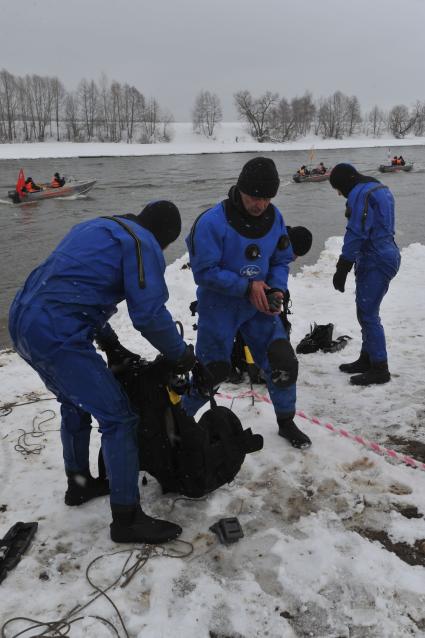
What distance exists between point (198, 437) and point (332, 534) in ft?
2.88

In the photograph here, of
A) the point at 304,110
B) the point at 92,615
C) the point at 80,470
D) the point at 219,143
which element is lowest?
the point at 92,615

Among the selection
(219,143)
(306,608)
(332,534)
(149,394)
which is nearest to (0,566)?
(149,394)

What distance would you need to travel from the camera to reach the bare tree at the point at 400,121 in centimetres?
9044

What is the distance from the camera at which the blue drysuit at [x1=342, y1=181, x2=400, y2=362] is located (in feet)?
13.7

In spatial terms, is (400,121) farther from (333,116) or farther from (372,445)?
(372,445)

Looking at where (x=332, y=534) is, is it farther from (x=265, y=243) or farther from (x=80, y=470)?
(x=265, y=243)

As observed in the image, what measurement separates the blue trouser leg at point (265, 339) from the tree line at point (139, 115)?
252 feet

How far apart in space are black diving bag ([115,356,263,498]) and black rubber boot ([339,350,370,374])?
2107 mm

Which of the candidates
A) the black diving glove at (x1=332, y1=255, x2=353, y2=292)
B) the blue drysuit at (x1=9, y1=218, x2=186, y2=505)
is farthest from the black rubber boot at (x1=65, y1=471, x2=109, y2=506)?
the black diving glove at (x1=332, y1=255, x2=353, y2=292)

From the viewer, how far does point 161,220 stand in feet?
8.50

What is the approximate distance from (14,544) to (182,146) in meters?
72.0

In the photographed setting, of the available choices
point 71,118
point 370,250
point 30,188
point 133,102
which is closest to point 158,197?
point 30,188

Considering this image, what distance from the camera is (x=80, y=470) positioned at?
9.45 feet

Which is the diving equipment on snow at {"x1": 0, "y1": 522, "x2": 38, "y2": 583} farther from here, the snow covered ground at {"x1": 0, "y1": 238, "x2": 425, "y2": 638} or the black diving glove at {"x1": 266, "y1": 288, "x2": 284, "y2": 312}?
the black diving glove at {"x1": 266, "y1": 288, "x2": 284, "y2": 312}
